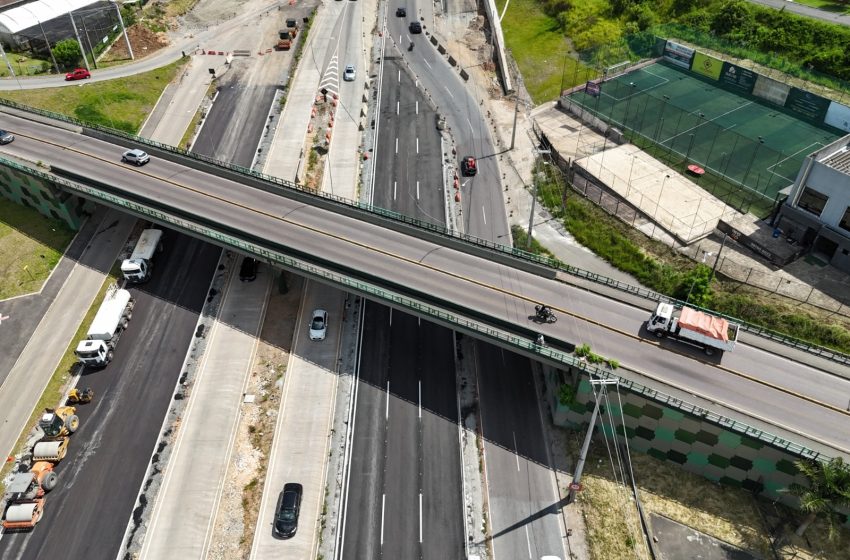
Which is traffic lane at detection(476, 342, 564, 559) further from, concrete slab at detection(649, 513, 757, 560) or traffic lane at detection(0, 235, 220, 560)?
traffic lane at detection(0, 235, 220, 560)

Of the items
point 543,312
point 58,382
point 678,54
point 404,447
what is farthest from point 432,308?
point 678,54

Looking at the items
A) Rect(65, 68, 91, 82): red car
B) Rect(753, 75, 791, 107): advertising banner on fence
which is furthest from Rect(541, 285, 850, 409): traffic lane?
Rect(65, 68, 91, 82): red car

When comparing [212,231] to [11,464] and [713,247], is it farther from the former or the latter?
[713,247]

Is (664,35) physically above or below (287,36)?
above

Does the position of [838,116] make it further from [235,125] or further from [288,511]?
[235,125]

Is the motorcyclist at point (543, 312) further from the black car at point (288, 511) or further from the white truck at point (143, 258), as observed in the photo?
the white truck at point (143, 258)
